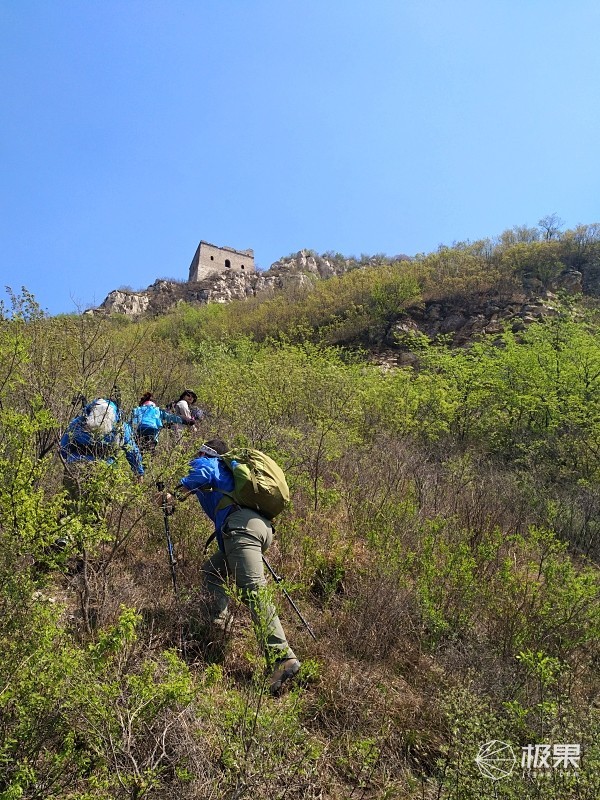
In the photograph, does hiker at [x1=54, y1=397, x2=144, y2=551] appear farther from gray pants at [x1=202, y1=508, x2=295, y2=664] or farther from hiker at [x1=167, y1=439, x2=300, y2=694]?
gray pants at [x1=202, y1=508, x2=295, y2=664]

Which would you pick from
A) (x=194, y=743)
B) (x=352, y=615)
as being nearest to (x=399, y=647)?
(x=352, y=615)

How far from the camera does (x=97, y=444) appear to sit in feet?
11.1

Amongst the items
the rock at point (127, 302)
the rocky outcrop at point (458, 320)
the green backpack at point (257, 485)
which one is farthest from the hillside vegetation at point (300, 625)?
the rock at point (127, 302)

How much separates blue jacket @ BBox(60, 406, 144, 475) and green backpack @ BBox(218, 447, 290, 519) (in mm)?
692

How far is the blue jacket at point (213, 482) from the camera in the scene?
324 centimetres

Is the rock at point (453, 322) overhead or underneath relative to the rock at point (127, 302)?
underneath

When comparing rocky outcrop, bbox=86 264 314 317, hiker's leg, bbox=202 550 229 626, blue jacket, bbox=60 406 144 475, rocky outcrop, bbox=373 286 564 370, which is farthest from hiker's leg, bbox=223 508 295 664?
rocky outcrop, bbox=86 264 314 317

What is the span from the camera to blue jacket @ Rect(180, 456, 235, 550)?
324 cm

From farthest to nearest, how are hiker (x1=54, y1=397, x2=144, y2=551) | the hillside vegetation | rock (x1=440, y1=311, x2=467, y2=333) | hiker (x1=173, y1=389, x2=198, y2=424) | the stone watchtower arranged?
the stone watchtower < rock (x1=440, y1=311, x2=467, y2=333) < hiker (x1=173, y1=389, x2=198, y2=424) < hiker (x1=54, y1=397, x2=144, y2=551) < the hillside vegetation

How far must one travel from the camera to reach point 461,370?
10828 mm

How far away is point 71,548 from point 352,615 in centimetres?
193

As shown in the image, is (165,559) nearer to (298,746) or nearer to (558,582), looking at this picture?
(298,746)

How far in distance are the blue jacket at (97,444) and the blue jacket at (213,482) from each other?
1.31 feet

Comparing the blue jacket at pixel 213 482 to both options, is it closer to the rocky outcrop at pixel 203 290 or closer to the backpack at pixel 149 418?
the backpack at pixel 149 418
